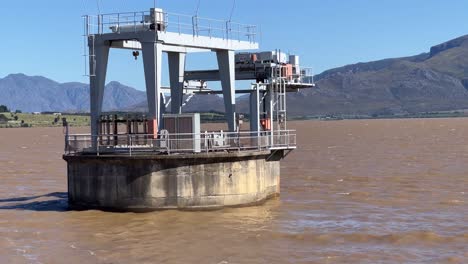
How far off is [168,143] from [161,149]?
393 mm

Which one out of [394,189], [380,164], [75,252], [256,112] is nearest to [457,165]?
[380,164]

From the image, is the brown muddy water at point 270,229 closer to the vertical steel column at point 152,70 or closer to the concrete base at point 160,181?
the concrete base at point 160,181

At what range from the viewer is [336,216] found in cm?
3198

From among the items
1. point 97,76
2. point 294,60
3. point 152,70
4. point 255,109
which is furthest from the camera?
point 294,60

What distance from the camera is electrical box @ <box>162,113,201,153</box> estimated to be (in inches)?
1245

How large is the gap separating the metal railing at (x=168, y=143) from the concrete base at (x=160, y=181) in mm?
802

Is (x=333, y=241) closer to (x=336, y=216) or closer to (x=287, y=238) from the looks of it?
(x=287, y=238)

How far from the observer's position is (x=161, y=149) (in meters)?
31.4

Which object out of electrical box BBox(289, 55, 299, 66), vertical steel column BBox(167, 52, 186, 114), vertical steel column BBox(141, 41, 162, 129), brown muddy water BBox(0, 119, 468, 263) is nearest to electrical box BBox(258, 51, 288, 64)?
electrical box BBox(289, 55, 299, 66)

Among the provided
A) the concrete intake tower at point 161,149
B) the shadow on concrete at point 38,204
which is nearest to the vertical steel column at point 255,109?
the concrete intake tower at point 161,149

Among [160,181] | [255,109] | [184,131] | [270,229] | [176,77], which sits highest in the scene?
[176,77]

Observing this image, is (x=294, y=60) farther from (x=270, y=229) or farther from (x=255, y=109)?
(x=270, y=229)

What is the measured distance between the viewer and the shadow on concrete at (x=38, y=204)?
3459 centimetres

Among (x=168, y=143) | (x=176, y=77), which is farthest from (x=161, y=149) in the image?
(x=176, y=77)
